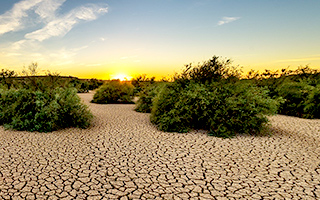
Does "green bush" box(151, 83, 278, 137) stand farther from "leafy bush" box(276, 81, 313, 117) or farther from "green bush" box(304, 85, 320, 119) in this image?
"leafy bush" box(276, 81, 313, 117)

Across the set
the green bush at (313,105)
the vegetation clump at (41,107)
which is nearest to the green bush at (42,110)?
the vegetation clump at (41,107)

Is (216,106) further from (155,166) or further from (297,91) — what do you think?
(297,91)

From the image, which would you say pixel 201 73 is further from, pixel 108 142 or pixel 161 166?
pixel 161 166

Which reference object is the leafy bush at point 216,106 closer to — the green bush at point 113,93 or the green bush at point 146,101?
the green bush at point 146,101

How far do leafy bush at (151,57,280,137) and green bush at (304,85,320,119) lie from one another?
442 centimetres

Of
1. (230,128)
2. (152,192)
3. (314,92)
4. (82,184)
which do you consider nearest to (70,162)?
(82,184)

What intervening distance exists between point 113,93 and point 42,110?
902 centimetres

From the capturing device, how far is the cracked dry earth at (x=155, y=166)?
13.1ft

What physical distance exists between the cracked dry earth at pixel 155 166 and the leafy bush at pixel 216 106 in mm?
555

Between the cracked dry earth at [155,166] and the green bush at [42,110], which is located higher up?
the green bush at [42,110]

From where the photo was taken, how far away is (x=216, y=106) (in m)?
8.16

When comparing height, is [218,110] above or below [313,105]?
above

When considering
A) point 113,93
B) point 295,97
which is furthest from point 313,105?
point 113,93

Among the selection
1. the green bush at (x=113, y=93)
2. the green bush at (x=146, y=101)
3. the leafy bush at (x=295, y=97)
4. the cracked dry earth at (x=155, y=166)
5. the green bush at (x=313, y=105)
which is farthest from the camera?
the green bush at (x=113, y=93)
